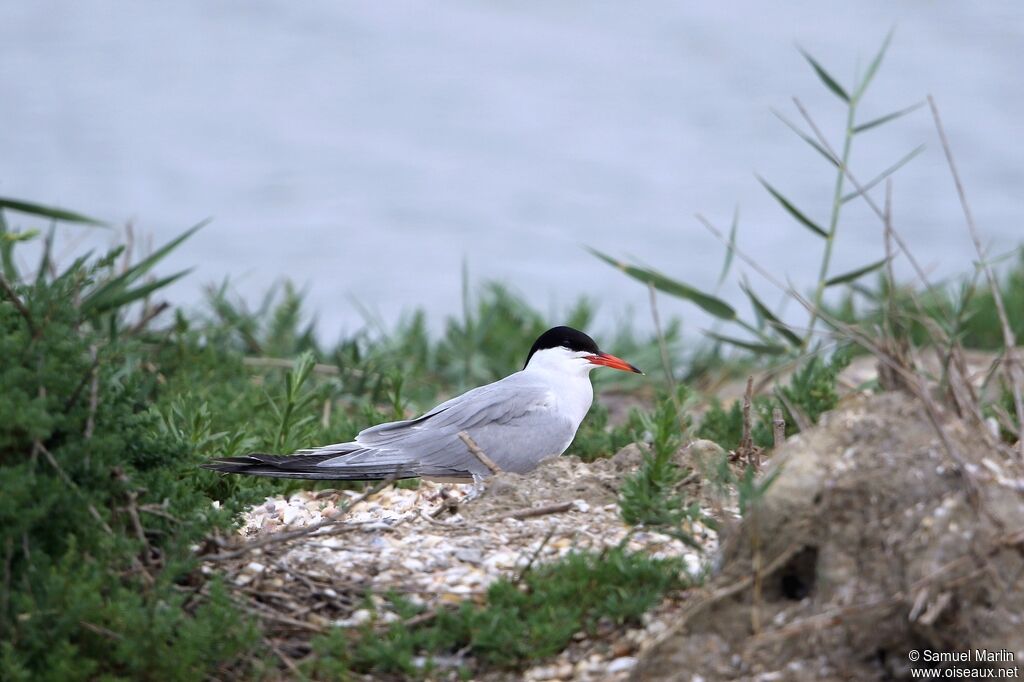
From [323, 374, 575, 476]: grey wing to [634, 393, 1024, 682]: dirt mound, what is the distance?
1.64 m

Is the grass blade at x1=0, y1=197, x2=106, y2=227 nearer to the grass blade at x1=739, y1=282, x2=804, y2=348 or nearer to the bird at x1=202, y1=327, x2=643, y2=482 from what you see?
the bird at x1=202, y1=327, x2=643, y2=482

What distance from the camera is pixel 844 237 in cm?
1270

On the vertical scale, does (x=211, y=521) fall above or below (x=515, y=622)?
above

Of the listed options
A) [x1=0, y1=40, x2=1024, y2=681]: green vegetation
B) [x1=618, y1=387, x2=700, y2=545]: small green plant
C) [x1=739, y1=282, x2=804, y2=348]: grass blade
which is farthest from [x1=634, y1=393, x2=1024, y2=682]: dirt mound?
[x1=739, y1=282, x2=804, y2=348]: grass blade

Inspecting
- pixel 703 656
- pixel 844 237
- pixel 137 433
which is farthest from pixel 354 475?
pixel 844 237

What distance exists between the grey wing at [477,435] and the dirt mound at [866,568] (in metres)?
1.64

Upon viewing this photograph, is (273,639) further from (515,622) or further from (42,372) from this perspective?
(42,372)

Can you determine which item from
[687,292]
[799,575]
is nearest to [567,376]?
A: [687,292]

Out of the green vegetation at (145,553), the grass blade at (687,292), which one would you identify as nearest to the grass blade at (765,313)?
the grass blade at (687,292)

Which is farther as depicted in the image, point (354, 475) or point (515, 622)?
point (354, 475)

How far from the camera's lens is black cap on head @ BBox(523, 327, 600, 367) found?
5.11 metres

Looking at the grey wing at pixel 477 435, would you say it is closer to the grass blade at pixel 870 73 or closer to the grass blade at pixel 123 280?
the grass blade at pixel 123 280

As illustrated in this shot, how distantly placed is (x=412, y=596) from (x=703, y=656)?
70cm

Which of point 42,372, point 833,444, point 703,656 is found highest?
point 42,372
